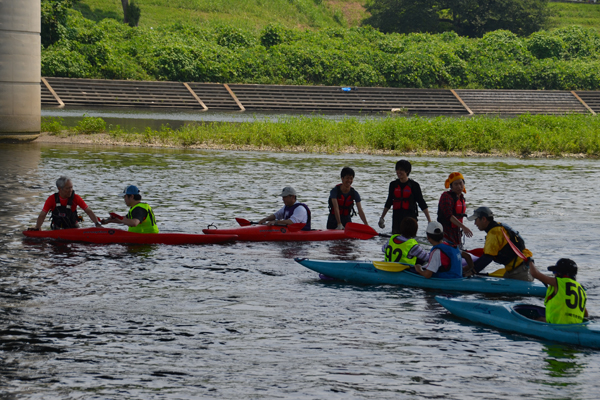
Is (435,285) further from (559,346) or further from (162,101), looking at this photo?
(162,101)

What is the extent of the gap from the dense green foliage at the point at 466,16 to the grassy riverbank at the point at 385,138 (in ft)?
142

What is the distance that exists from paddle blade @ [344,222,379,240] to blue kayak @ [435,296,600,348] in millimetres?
4170

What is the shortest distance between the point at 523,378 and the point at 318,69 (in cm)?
4822

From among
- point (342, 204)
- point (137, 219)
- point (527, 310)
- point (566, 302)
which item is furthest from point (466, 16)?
point (566, 302)

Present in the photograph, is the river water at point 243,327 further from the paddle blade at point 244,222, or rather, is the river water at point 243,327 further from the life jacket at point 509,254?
the paddle blade at point 244,222

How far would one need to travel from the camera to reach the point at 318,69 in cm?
5356

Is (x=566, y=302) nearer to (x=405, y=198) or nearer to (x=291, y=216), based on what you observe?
(x=405, y=198)

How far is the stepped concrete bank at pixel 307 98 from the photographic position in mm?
44000

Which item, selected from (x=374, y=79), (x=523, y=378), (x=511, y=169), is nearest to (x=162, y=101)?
(x=374, y=79)

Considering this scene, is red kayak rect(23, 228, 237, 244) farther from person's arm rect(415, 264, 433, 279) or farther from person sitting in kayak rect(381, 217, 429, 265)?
person's arm rect(415, 264, 433, 279)

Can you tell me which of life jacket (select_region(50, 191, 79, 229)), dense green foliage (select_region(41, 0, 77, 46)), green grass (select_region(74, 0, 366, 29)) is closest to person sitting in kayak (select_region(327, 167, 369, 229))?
life jacket (select_region(50, 191, 79, 229))

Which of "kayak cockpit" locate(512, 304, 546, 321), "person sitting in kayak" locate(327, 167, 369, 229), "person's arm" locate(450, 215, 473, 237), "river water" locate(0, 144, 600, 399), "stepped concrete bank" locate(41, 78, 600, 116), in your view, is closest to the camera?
"river water" locate(0, 144, 600, 399)

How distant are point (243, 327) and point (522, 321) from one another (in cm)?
296

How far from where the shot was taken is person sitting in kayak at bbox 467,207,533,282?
30.0 ft
